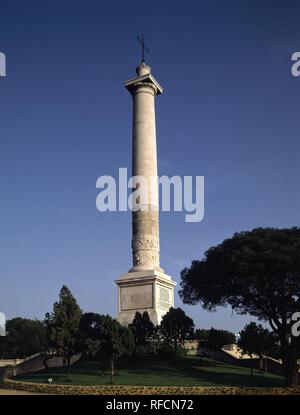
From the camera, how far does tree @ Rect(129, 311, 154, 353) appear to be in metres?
47.8

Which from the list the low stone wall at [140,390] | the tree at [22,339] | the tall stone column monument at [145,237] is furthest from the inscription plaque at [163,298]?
the low stone wall at [140,390]

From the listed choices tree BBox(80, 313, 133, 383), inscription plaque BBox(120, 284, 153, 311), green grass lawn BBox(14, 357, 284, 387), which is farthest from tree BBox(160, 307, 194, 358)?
tree BBox(80, 313, 133, 383)

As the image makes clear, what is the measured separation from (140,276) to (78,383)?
17752mm

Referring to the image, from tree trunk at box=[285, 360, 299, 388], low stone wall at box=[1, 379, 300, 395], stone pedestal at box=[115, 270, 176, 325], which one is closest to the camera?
Result: low stone wall at box=[1, 379, 300, 395]

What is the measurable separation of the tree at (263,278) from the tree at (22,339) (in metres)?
23.8

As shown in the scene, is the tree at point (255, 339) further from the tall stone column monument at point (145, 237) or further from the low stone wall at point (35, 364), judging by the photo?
the low stone wall at point (35, 364)

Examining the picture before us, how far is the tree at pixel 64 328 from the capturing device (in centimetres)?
4178

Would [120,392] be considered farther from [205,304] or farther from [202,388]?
[205,304]

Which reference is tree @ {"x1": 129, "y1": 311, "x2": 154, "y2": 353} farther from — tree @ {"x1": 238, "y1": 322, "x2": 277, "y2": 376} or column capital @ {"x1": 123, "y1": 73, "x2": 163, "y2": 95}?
column capital @ {"x1": 123, "y1": 73, "x2": 163, "y2": 95}

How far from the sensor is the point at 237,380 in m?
40.8

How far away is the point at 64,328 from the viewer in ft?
138

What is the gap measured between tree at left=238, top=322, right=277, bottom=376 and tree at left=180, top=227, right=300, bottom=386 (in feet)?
13.3

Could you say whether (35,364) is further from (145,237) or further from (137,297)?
(145,237)
